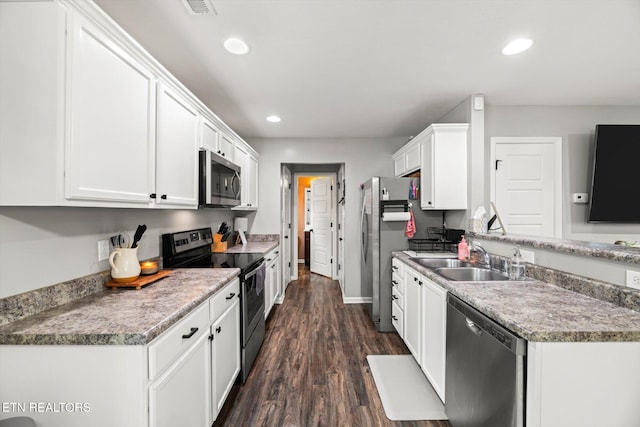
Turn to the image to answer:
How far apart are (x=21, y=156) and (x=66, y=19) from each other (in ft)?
1.81

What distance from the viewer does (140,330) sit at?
1001mm

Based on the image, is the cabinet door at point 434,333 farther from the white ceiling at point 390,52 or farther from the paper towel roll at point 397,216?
the white ceiling at point 390,52

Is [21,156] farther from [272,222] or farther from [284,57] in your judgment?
[272,222]

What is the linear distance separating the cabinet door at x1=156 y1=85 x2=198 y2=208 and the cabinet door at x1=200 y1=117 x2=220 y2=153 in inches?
4.7

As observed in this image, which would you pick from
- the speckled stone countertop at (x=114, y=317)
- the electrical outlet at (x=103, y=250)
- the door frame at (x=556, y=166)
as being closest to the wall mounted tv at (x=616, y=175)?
the door frame at (x=556, y=166)

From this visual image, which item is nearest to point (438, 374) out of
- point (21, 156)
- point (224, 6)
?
point (21, 156)

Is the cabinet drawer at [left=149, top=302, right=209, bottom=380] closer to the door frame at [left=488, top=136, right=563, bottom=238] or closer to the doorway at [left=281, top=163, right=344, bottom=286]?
the door frame at [left=488, top=136, right=563, bottom=238]

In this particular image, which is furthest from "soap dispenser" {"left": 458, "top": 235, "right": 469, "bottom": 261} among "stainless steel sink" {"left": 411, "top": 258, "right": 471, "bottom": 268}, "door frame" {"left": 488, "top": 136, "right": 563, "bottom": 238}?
"door frame" {"left": 488, "top": 136, "right": 563, "bottom": 238}

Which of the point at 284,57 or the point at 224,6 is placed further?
the point at 284,57

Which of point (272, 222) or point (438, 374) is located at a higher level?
point (272, 222)

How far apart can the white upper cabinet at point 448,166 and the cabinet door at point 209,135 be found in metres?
2.15

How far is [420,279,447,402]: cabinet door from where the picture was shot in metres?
1.80

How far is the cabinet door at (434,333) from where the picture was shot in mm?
1801

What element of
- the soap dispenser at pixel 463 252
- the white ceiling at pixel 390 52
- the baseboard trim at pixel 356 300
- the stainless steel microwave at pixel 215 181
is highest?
the white ceiling at pixel 390 52
